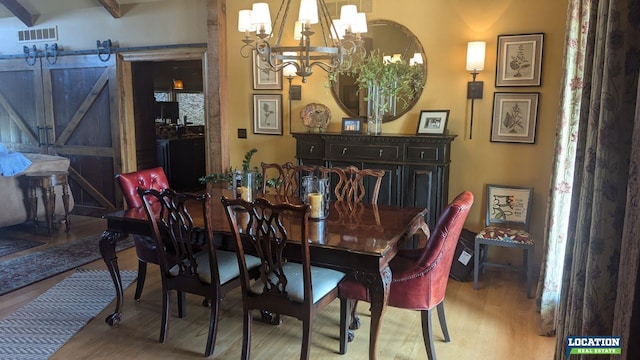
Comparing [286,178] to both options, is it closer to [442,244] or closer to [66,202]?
[442,244]

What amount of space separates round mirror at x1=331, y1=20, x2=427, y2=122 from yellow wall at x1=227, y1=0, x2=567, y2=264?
57 mm

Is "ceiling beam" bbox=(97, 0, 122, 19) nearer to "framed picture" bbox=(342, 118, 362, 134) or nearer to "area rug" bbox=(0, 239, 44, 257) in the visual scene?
"area rug" bbox=(0, 239, 44, 257)

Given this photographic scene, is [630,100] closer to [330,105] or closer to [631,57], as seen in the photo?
[631,57]

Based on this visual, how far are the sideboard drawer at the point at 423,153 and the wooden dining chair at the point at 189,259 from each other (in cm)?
183

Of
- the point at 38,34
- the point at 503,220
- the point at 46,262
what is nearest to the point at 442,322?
the point at 503,220

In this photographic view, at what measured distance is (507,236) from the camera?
3705 millimetres

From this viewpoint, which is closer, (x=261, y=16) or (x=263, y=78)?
(x=261, y=16)

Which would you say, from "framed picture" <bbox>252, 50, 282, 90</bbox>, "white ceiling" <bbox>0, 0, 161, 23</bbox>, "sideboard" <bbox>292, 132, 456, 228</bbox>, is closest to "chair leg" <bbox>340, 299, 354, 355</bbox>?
"sideboard" <bbox>292, 132, 456, 228</bbox>

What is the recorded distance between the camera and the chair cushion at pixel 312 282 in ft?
7.95

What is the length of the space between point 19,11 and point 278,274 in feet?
19.9

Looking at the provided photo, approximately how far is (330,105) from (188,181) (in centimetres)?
407

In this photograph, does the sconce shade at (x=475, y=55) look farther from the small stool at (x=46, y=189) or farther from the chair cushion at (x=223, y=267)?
the small stool at (x=46, y=189)

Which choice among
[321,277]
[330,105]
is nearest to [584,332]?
[321,277]

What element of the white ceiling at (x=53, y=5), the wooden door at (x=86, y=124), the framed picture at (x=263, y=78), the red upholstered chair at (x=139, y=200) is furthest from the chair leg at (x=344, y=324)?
the white ceiling at (x=53, y=5)
